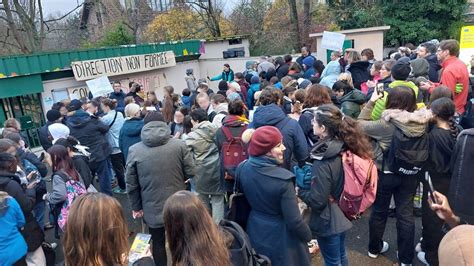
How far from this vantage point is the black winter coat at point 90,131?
595 cm

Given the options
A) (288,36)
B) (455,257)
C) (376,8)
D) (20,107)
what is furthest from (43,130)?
(288,36)

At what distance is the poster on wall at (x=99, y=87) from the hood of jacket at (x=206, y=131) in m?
5.88

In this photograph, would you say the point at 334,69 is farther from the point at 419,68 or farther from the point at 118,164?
the point at 118,164

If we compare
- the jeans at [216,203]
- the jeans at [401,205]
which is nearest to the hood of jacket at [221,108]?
the jeans at [216,203]

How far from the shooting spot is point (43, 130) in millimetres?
6488

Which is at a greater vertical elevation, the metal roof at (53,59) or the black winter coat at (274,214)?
the metal roof at (53,59)

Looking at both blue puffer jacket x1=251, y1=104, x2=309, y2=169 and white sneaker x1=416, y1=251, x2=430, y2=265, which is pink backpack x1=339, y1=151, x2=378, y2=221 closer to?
blue puffer jacket x1=251, y1=104, x2=309, y2=169

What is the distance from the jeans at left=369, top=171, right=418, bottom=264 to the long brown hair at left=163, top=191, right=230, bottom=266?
2.32m

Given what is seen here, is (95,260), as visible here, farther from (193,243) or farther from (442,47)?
(442,47)

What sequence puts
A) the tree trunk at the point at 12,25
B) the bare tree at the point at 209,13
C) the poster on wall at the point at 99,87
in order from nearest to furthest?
the poster on wall at the point at 99,87 < the tree trunk at the point at 12,25 < the bare tree at the point at 209,13

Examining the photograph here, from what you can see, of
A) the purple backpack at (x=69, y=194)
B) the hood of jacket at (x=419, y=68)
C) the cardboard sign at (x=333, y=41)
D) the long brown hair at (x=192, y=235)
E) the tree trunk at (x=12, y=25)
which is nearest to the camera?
the long brown hair at (x=192, y=235)

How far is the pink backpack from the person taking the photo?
3236 millimetres

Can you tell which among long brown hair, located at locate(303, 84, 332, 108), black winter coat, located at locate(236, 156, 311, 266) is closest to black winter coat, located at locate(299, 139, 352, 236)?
black winter coat, located at locate(236, 156, 311, 266)

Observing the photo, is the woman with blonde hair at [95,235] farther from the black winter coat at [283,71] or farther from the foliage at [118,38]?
the foliage at [118,38]
